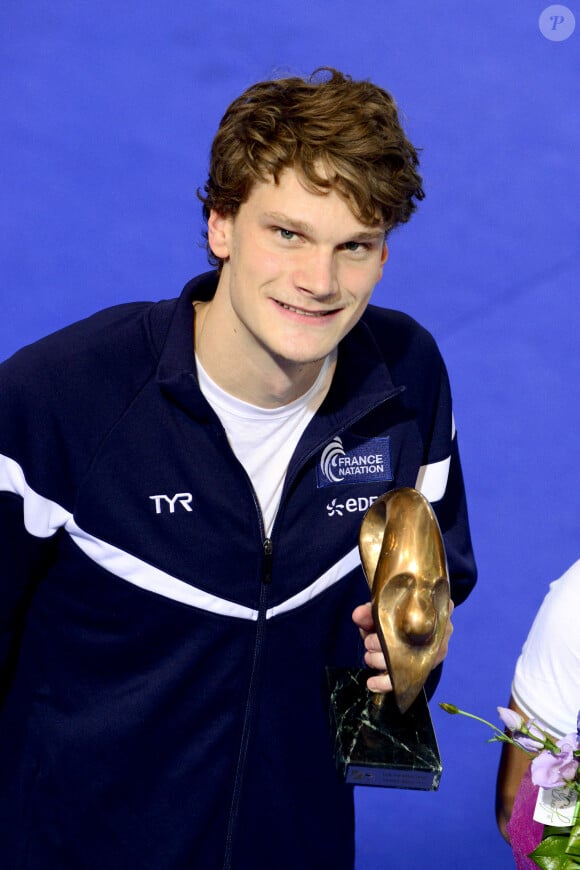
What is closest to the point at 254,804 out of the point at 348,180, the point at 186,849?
the point at 186,849

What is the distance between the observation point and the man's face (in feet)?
7.16

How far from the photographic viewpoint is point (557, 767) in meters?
1.58

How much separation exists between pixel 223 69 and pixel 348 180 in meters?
3.31

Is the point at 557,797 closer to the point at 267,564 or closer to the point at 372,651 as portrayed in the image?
the point at 372,651

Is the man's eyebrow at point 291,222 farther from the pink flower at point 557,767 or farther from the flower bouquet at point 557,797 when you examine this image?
the pink flower at point 557,767

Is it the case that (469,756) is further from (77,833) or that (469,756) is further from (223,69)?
(223,69)

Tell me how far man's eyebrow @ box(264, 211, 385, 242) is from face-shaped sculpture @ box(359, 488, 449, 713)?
527 mm

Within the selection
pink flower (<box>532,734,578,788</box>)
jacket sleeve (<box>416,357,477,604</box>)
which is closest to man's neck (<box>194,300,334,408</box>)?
jacket sleeve (<box>416,357,477,604</box>)

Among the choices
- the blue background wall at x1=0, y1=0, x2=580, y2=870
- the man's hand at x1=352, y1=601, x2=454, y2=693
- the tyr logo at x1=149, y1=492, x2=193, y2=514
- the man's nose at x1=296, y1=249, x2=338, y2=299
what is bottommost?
the man's hand at x1=352, y1=601, x2=454, y2=693

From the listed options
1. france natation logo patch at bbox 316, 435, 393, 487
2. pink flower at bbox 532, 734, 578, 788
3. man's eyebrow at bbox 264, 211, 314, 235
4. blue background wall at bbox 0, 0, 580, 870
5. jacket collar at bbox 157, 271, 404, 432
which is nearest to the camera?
pink flower at bbox 532, 734, 578, 788

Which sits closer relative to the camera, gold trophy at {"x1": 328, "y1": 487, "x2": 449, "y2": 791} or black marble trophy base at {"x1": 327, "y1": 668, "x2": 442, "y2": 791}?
gold trophy at {"x1": 328, "y1": 487, "x2": 449, "y2": 791}

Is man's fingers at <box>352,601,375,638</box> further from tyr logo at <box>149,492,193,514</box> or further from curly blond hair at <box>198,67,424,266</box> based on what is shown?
curly blond hair at <box>198,67,424,266</box>

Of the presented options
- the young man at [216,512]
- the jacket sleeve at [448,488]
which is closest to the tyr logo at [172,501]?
the young man at [216,512]

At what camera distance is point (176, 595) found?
235 cm
